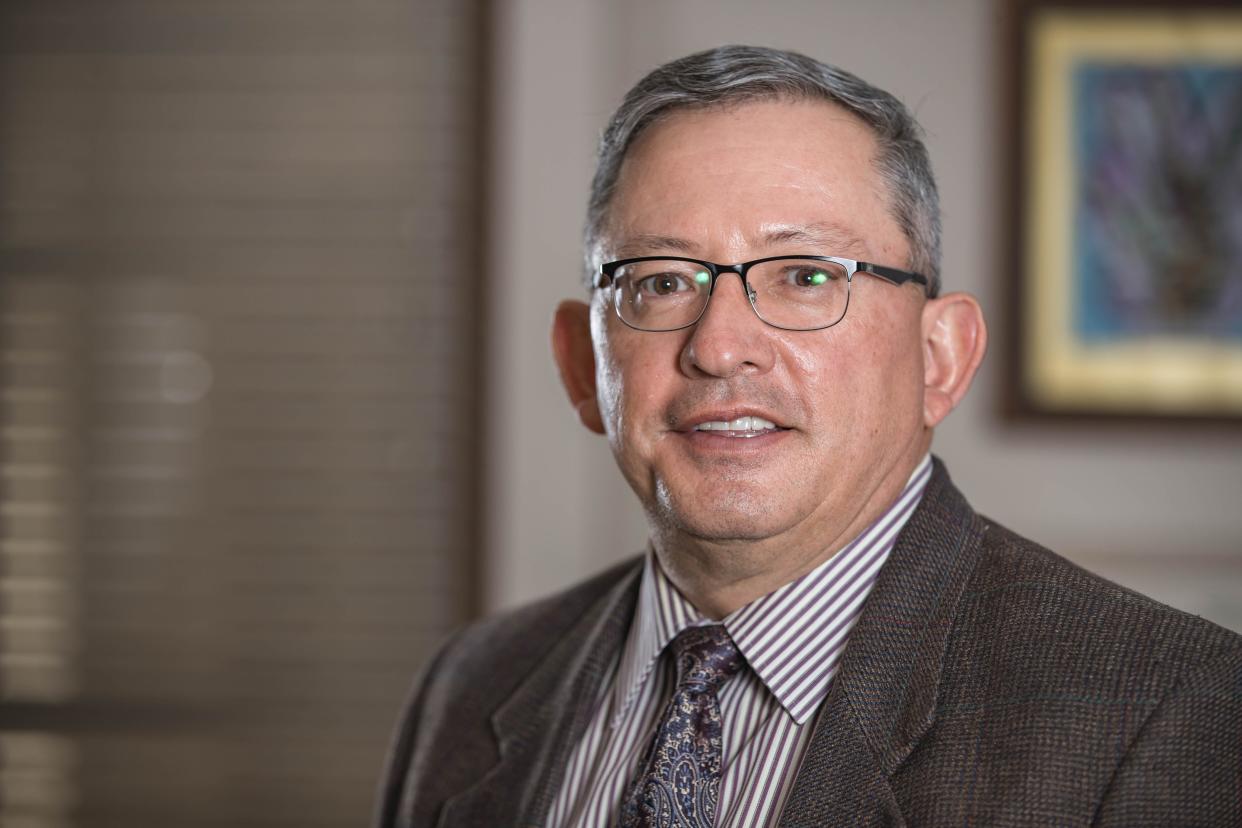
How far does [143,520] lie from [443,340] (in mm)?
958

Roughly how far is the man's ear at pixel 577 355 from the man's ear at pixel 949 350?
0.44m

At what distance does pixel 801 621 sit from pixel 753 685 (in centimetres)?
9

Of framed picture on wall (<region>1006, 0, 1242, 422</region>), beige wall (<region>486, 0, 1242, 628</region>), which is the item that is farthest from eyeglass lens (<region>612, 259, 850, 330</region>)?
framed picture on wall (<region>1006, 0, 1242, 422</region>)

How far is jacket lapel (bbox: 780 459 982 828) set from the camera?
1193 mm

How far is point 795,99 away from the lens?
1.41 meters

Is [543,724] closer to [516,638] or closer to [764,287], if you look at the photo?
[516,638]

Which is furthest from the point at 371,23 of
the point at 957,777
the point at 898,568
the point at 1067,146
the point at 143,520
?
the point at 957,777

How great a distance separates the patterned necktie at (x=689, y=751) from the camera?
4.28 feet

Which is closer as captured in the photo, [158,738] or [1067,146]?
[1067,146]

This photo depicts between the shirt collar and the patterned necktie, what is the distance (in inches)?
1.3

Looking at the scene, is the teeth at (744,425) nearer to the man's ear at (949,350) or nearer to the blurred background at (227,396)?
the man's ear at (949,350)

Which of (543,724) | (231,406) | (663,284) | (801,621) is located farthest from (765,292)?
(231,406)

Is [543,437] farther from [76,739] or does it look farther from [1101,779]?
[1101,779]

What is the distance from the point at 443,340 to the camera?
3371mm
